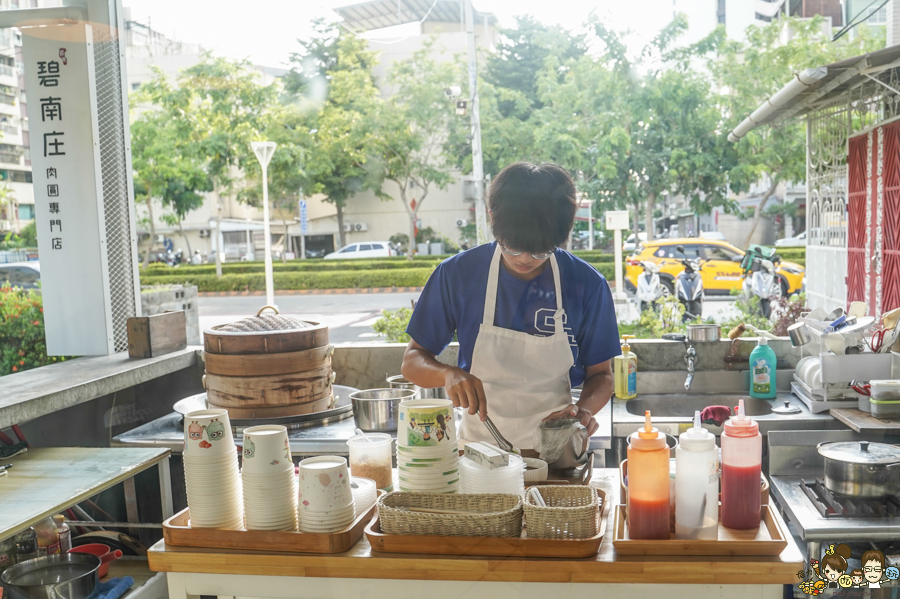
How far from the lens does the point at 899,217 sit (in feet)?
14.2

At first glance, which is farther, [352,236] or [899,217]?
[352,236]

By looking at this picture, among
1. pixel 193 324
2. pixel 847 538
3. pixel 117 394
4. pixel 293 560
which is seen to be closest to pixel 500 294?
pixel 293 560

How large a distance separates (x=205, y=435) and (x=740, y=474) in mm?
959

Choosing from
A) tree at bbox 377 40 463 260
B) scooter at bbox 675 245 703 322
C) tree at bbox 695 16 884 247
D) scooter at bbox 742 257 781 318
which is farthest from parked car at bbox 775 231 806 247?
tree at bbox 377 40 463 260

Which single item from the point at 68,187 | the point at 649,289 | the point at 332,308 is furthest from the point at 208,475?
the point at 332,308

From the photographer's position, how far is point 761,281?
4.42 meters

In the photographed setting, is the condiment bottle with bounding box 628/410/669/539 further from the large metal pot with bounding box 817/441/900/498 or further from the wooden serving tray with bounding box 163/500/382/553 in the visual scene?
the large metal pot with bounding box 817/441/900/498

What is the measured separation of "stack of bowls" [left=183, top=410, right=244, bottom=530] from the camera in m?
1.31

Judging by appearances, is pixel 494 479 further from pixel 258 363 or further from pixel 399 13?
pixel 399 13

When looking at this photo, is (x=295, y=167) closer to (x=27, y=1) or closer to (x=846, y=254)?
(x=27, y=1)

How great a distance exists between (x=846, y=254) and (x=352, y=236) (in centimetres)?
359

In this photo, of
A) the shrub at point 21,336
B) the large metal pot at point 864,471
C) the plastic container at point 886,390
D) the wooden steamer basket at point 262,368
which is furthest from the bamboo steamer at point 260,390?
the shrub at point 21,336

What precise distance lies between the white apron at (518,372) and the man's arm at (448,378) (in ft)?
0.51

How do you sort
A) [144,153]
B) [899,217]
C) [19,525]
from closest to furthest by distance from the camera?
1. [19,525]
2. [899,217]
3. [144,153]
